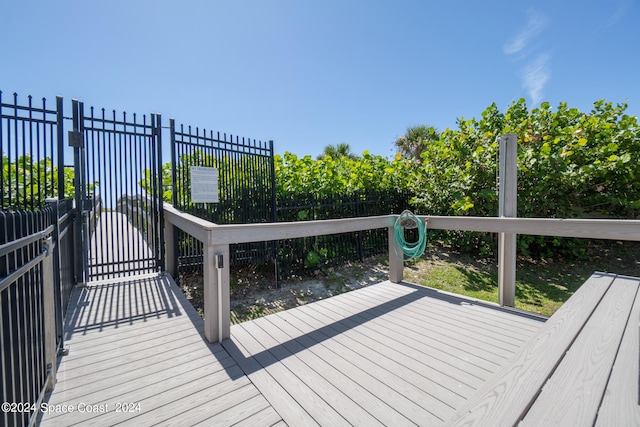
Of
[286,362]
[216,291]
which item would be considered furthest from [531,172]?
[216,291]

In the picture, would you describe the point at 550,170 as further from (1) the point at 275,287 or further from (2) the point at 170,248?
(2) the point at 170,248

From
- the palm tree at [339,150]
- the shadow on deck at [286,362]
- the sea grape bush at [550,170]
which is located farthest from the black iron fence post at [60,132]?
the palm tree at [339,150]

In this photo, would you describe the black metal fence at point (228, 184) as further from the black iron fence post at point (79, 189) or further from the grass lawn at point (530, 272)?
the grass lawn at point (530, 272)

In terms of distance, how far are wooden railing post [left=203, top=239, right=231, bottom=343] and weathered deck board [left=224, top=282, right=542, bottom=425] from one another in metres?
0.14

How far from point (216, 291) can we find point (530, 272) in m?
5.81

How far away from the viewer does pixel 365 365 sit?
6.28ft

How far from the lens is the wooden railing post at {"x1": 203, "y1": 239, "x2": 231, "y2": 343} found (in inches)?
84.0

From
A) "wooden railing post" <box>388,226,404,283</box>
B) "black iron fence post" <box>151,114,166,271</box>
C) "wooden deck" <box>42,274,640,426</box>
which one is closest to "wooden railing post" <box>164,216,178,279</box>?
"black iron fence post" <box>151,114,166,271</box>

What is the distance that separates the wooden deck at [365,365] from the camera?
942 millimetres

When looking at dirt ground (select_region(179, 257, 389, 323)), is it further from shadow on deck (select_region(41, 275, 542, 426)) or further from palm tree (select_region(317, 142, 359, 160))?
palm tree (select_region(317, 142, 359, 160))

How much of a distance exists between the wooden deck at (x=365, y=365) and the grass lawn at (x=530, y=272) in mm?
1717

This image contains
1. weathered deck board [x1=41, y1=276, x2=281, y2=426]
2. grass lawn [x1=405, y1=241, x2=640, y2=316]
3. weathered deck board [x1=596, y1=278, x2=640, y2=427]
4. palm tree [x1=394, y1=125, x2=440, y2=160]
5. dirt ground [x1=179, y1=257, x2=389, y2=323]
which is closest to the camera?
weathered deck board [x1=596, y1=278, x2=640, y2=427]

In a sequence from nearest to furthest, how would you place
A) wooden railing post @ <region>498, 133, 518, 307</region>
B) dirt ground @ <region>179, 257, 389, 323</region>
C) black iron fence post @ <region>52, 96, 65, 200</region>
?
wooden railing post @ <region>498, 133, 518, 307</region>, black iron fence post @ <region>52, 96, 65, 200</region>, dirt ground @ <region>179, 257, 389, 323</region>

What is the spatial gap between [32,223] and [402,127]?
1638 cm
